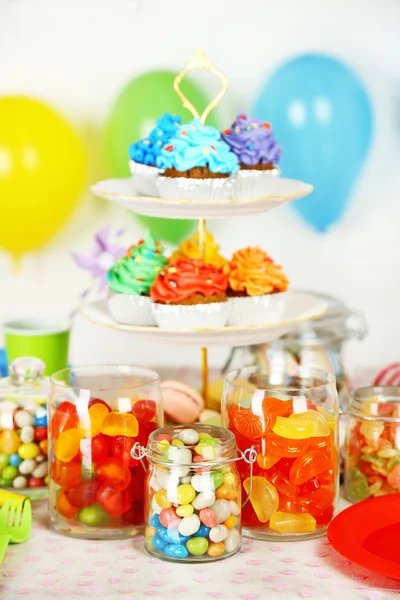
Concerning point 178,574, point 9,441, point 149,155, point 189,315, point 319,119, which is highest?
point 319,119

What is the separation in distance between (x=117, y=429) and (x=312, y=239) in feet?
5.81

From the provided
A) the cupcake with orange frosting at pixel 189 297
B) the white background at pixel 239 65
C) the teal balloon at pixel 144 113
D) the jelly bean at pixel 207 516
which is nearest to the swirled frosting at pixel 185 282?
the cupcake with orange frosting at pixel 189 297

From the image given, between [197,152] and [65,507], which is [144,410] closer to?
[65,507]

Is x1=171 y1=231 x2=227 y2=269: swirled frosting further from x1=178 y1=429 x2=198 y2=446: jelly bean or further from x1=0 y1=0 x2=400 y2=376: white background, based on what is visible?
x1=0 y1=0 x2=400 y2=376: white background

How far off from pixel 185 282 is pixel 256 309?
5.4 inches

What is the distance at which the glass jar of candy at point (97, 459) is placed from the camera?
122 cm

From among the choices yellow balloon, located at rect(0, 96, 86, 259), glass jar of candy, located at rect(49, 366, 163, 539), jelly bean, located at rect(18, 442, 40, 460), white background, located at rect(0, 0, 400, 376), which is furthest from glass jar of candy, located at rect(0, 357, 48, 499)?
white background, located at rect(0, 0, 400, 376)

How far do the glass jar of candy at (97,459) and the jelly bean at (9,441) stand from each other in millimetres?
112

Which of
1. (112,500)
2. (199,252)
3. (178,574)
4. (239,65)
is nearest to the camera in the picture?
(178,574)

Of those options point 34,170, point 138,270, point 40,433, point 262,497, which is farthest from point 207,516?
point 34,170

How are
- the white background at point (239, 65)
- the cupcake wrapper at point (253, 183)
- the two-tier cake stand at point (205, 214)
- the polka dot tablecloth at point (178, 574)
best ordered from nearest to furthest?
the polka dot tablecloth at point (178, 574) < the two-tier cake stand at point (205, 214) < the cupcake wrapper at point (253, 183) < the white background at point (239, 65)

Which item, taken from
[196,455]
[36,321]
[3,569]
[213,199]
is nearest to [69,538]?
[3,569]

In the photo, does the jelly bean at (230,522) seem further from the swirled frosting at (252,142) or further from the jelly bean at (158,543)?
the swirled frosting at (252,142)

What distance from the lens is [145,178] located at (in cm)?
162
